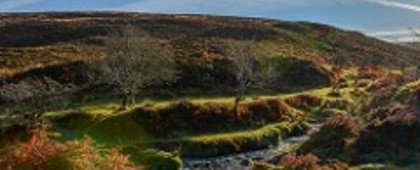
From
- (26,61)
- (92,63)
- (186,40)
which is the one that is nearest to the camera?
(92,63)

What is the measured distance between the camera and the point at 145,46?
133625 mm

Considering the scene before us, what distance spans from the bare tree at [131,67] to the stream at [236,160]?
19.2 meters

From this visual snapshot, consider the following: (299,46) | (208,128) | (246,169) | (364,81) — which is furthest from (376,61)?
(246,169)

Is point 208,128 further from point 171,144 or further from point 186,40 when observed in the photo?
point 186,40

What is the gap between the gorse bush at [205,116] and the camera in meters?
102

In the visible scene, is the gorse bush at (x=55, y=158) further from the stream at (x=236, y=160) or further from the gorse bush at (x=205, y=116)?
the gorse bush at (x=205, y=116)

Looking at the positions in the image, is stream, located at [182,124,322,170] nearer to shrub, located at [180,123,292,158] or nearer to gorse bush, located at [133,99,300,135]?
shrub, located at [180,123,292,158]

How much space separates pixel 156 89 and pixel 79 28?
71.3m

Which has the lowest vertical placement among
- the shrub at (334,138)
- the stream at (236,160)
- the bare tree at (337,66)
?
the bare tree at (337,66)

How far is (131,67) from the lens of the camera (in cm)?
12144

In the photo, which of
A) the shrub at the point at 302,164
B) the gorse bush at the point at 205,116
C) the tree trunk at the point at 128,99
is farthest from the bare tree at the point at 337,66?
the shrub at the point at 302,164

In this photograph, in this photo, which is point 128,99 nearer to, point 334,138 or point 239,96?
point 239,96

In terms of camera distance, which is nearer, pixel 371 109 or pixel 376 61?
pixel 371 109

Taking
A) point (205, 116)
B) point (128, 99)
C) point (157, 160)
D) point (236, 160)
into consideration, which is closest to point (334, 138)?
point (236, 160)
